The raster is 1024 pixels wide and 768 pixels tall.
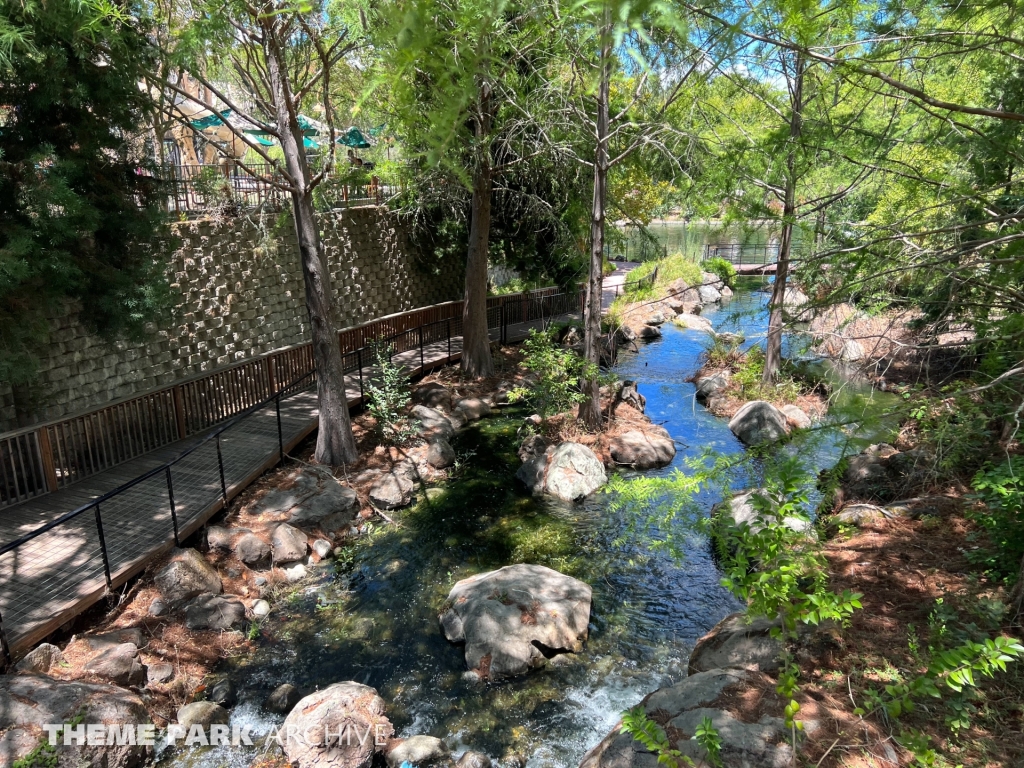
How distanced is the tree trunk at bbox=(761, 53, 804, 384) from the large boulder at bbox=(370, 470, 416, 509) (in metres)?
5.35

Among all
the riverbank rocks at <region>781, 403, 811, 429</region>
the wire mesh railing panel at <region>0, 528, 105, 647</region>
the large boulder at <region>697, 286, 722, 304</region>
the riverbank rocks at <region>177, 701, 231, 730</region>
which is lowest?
the riverbank rocks at <region>177, 701, 231, 730</region>

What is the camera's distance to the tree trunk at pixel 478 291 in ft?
40.8

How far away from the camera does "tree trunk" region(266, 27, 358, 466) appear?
8.01 m

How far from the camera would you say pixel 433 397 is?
1220 cm

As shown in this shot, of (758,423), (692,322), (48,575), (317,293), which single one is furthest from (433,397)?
(692,322)

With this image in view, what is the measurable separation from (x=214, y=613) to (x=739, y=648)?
4.90 meters

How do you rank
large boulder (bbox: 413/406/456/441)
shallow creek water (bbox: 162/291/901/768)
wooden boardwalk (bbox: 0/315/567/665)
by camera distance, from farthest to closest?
1. large boulder (bbox: 413/406/456/441)
2. wooden boardwalk (bbox: 0/315/567/665)
3. shallow creek water (bbox: 162/291/901/768)

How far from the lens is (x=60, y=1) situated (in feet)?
20.1

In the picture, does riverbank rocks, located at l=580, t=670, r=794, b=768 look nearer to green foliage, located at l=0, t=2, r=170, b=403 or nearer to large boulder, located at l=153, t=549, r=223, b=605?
large boulder, located at l=153, t=549, r=223, b=605

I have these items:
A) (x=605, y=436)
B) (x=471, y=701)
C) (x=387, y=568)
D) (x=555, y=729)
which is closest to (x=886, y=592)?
(x=555, y=729)

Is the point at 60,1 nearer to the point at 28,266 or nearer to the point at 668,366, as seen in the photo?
the point at 28,266

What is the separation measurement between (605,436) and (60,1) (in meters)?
8.90

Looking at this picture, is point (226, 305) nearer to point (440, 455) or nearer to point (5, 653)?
point (440, 455)

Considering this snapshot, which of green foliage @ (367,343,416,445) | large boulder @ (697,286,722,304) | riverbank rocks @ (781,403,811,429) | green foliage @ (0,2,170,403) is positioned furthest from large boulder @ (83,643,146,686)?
large boulder @ (697,286,722,304)
